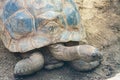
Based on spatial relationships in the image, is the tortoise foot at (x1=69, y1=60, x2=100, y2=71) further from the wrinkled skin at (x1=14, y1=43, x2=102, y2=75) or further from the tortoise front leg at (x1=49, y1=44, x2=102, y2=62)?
the tortoise front leg at (x1=49, y1=44, x2=102, y2=62)

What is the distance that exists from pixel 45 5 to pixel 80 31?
0.52 m

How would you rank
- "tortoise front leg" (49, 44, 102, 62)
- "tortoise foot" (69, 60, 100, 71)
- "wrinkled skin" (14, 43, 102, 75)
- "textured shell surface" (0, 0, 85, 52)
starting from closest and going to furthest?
"tortoise front leg" (49, 44, 102, 62), "wrinkled skin" (14, 43, 102, 75), "textured shell surface" (0, 0, 85, 52), "tortoise foot" (69, 60, 100, 71)

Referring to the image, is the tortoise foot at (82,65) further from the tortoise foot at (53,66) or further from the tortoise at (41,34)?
the tortoise foot at (53,66)

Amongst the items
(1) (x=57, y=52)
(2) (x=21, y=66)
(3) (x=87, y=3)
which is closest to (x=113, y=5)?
(3) (x=87, y=3)

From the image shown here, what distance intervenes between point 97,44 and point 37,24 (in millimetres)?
844

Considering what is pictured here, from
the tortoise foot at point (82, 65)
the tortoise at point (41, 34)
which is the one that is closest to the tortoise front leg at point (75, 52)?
the tortoise at point (41, 34)

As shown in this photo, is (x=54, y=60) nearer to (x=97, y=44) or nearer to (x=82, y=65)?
(x=82, y=65)

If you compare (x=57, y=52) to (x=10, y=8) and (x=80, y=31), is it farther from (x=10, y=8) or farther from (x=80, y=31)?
(x=10, y=8)

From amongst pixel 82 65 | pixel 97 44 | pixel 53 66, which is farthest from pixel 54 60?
pixel 97 44

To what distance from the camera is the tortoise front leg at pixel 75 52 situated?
3.96 metres

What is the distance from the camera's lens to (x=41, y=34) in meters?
4.32

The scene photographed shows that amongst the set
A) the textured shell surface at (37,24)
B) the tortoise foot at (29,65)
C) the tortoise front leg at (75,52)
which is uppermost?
the textured shell surface at (37,24)

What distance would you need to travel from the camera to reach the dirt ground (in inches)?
172

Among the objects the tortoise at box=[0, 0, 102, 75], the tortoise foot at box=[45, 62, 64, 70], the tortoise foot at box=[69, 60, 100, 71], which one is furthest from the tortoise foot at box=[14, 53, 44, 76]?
the tortoise foot at box=[69, 60, 100, 71]
